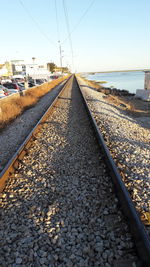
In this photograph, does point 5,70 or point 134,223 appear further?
point 5,70

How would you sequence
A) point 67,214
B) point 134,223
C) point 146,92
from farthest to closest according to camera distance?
point 146,92
point 67,214
point 134,223

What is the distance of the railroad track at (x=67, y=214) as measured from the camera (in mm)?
2359

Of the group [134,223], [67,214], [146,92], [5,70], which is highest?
[5,70]

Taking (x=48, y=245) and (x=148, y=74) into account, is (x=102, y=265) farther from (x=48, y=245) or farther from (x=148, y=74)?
(x=148, y=74)

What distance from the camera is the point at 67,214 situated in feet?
9.89

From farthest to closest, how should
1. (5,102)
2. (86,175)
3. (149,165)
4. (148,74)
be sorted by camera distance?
(148,74) → (5,102) → (149,165) → (86,175)

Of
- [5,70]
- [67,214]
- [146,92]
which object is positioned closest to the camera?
[67,214]

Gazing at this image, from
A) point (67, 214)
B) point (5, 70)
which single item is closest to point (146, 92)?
point (67, 214)

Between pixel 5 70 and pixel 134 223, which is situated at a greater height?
pixel 5 70

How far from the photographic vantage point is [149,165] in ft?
14.4

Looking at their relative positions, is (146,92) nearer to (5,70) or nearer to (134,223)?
(134,223)

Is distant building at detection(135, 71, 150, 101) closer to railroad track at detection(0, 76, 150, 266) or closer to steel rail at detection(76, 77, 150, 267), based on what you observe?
railroad track at detection(0, 76, 150, 266)

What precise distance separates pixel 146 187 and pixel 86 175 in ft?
3.94

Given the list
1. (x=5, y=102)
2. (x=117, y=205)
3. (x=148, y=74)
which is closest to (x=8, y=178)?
(x=117, y=205)
